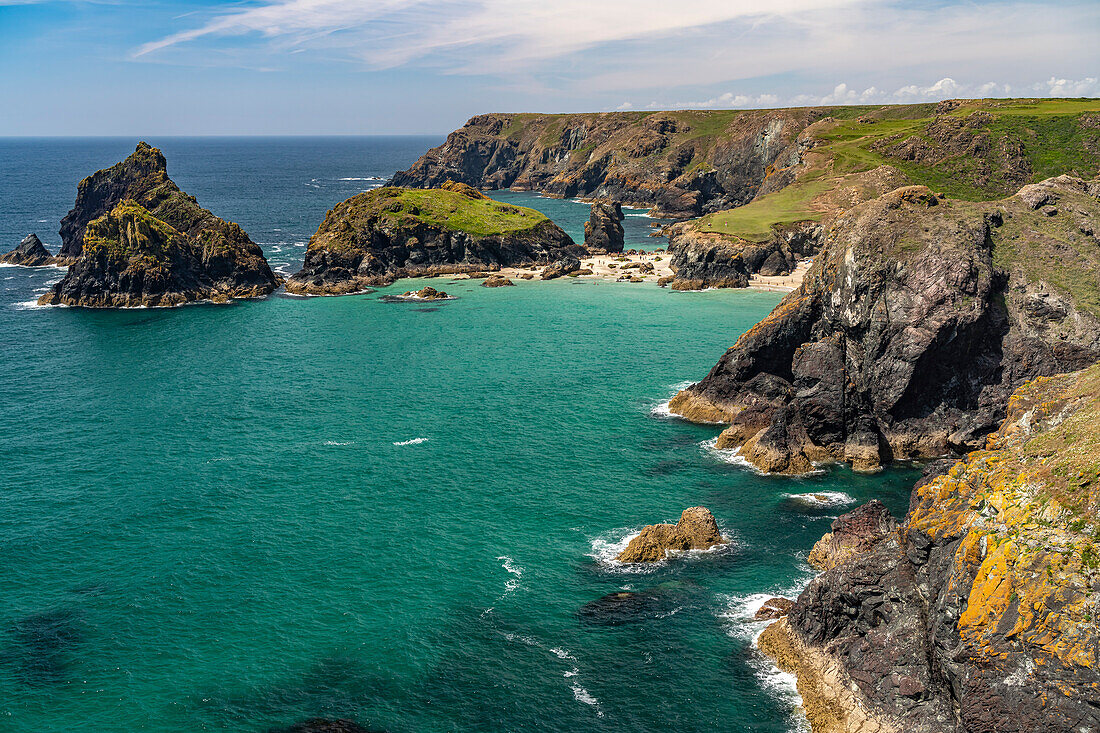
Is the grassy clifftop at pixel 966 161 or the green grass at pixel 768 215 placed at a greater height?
the grassy clifftop at pixel 966 161

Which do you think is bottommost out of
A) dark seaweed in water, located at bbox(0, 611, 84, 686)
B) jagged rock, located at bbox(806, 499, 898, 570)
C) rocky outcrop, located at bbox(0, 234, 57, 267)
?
dark seaweed in water, located at bbox(0, 611, 84, 686)

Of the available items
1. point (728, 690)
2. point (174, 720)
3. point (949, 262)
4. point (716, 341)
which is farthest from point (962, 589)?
point (716, 341)

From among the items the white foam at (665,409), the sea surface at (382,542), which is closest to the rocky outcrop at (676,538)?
the sea surface at (382,542)

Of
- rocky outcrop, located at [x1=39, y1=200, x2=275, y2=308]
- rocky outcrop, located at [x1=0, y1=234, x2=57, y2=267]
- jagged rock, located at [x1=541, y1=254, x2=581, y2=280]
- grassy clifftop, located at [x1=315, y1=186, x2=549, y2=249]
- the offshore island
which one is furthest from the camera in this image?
rocky outcrop, located at [x1=0, y1=234, x2=57, y2=267]

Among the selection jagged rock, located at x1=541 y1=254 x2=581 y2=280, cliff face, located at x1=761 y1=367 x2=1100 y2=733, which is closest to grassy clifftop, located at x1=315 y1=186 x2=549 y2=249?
jagged rock, located at x1=541 y1=254 x2=581 y2=280

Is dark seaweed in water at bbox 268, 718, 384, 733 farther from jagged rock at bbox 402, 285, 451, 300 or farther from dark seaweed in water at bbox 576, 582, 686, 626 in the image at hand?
jagged rock at bbox 402, 285, 451, 300

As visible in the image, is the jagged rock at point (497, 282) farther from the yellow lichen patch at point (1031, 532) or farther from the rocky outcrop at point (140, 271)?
the yellow lichen patch at point (1031, 532)
